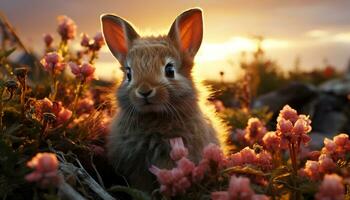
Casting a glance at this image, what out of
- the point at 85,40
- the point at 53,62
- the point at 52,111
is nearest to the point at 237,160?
the point at 52,111

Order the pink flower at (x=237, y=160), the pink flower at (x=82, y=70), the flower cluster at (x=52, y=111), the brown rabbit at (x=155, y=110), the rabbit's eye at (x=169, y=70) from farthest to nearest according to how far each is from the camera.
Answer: the pink flower at (x=82, y=70), the rabbit's eye at (x=169, y=70), the flower cluster at (x=52, y=111), the brown rabbit at (x=155, y=110), the pink flower at (x=237, y=160)

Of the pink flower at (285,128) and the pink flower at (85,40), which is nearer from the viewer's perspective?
the pink flower at (285,128)

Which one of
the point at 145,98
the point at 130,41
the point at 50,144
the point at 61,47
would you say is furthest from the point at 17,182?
the point at 61,47

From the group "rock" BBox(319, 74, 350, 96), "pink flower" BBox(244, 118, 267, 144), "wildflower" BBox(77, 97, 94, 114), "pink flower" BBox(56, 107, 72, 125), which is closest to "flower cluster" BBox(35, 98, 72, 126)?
"pink flower" BBox(56, 107, 72, 125)

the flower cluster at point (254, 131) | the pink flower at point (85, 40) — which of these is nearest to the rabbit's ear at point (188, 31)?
the flower cluster at point (254, 131)

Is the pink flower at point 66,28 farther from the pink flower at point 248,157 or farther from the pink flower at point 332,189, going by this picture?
the pink flower at point 332,189
